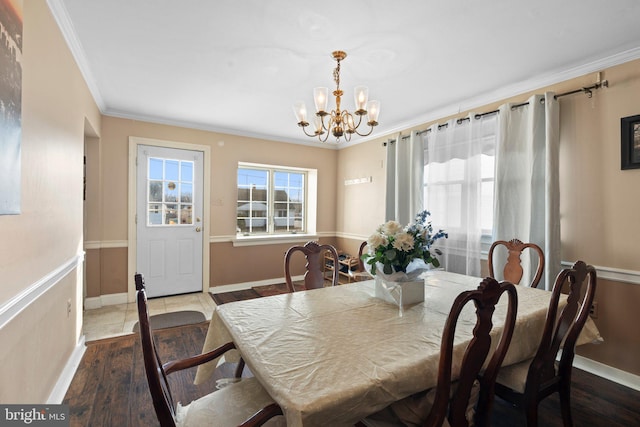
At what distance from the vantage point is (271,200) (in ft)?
16.0

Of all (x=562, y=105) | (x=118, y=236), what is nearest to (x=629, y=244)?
(x=562, y=105)

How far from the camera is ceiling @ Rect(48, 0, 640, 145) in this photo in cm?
176

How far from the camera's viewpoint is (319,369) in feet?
3.32

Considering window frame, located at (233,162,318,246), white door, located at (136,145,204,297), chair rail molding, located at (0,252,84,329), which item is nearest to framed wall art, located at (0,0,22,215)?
chair rail molding, located at (0,252,84,329)

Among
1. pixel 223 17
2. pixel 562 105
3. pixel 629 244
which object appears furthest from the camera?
pixel 562 105

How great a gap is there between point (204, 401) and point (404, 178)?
10.5ft

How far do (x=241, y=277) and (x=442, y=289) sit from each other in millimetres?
3218

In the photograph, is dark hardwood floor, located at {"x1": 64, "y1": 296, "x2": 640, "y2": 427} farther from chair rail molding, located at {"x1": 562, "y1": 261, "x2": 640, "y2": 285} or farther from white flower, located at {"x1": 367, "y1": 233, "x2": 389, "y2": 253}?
white flower, located at {"x1": 367, "y1": 233, "x2": 389, "y2": 253}

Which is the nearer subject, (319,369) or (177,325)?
(319,369)

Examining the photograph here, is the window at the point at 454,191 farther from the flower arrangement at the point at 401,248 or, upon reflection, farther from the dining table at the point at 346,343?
the flower arrangement at the point at 401,248

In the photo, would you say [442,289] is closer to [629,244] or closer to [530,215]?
[530,215]

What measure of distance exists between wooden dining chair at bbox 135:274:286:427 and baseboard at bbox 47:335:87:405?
1.32m

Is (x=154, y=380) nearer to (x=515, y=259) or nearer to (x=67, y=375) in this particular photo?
(x=67, y=375)

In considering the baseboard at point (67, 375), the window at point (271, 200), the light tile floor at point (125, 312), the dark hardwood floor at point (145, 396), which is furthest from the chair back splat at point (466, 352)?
the window at point (271, 200)
